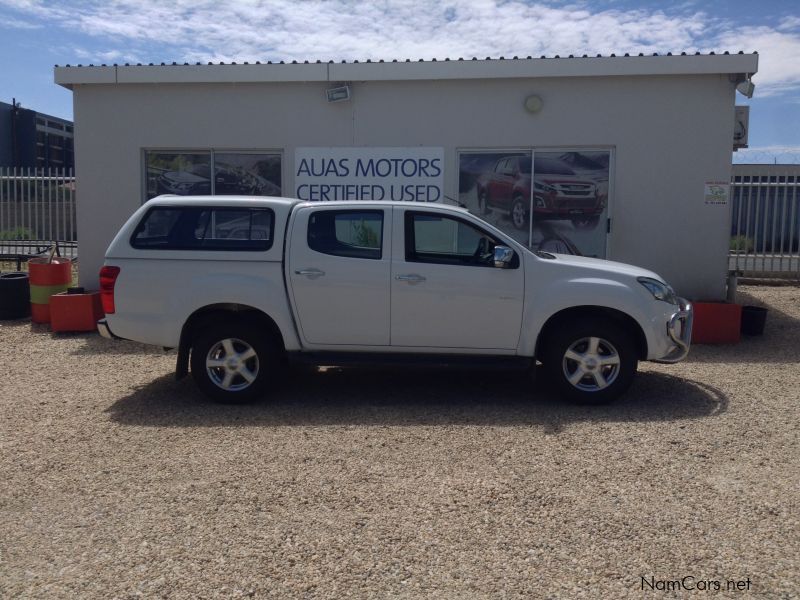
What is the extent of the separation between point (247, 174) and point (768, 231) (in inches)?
387

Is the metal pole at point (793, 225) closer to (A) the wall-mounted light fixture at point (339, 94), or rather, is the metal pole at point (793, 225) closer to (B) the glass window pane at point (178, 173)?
(A) the wall-mounted light fixture at point (339, 94)

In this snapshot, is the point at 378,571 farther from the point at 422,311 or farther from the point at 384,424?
the point at 422,311

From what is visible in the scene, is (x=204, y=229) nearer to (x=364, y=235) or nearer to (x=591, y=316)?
(x=364, y=235)

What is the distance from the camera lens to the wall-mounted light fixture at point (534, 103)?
11.0m

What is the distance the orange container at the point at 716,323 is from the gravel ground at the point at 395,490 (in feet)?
7.16

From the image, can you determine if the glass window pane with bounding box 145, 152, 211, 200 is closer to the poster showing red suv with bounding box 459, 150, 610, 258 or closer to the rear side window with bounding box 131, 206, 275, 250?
the poster showing red suv with bounding box 459, 150, 610, 258

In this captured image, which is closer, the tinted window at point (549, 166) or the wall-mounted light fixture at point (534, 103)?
the wall-mounted light fixture at point (534, 103)

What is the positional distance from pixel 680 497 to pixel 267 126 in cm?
853

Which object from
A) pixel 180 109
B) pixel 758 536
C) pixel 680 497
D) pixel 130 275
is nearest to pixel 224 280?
pixel 130 275

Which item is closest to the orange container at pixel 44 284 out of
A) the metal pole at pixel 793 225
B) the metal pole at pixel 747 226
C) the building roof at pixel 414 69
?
the building roof at pixel 414 69

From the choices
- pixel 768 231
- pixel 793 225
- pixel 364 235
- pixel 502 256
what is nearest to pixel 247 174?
pixel 364 235

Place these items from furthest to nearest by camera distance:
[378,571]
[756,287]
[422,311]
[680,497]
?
[756,287] → [422,311] → [680,497] → [378,571]

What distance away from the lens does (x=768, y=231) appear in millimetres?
15055

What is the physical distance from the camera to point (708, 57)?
416 inches
